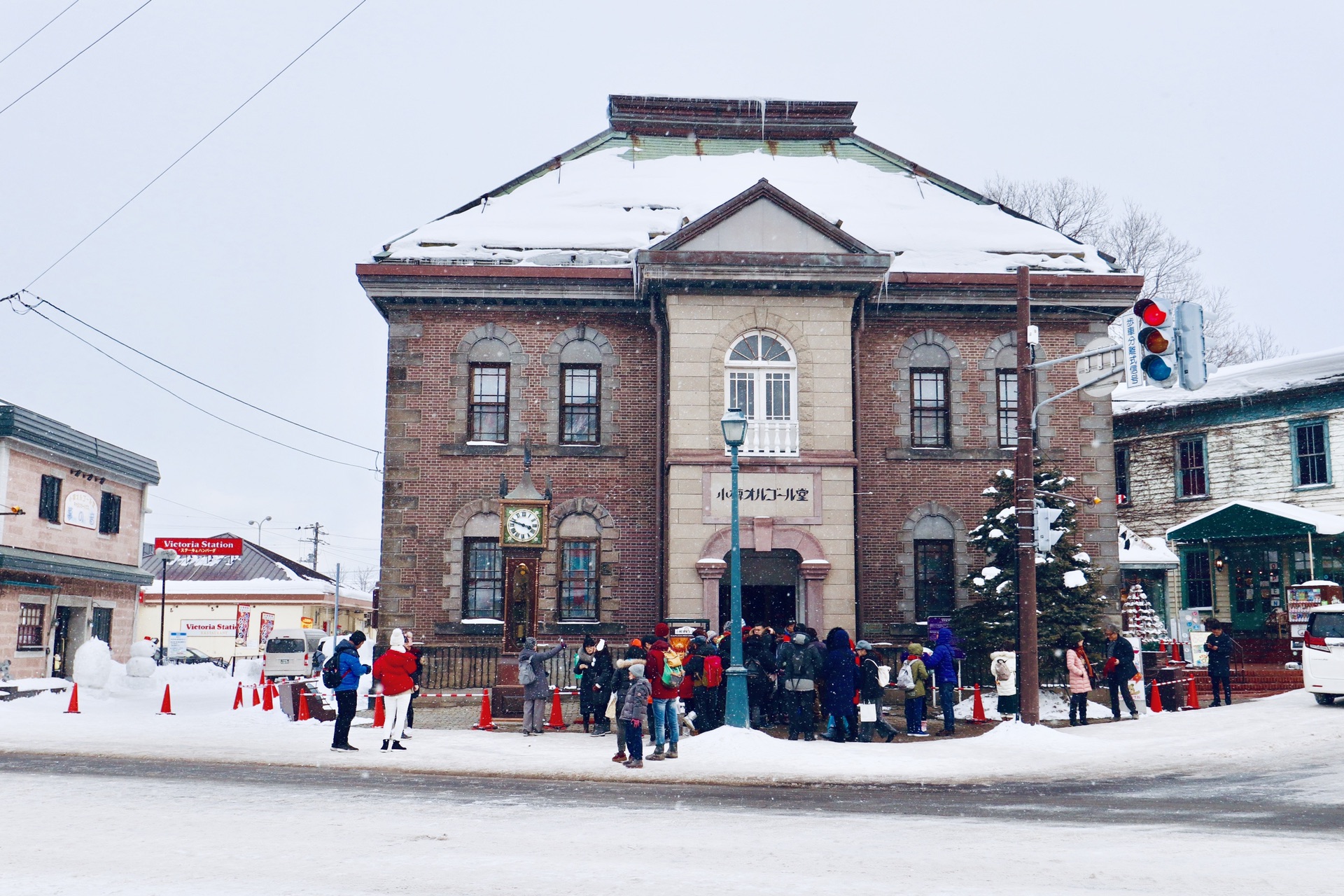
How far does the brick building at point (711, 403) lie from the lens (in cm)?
2445

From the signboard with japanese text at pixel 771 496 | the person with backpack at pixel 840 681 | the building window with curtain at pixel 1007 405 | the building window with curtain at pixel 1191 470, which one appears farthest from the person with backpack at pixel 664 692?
the building window with curtain at pixel 1191 470

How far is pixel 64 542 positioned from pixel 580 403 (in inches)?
592

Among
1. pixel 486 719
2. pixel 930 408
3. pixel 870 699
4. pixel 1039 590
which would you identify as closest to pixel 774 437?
pixel 930 408

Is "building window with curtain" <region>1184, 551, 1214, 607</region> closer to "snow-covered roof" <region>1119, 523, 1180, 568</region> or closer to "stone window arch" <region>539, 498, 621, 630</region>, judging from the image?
"snow-covered roof" <region>1119, 523, 1180, 568</region>

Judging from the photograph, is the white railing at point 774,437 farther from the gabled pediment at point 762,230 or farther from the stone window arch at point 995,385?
the stone window arch at point 995,385

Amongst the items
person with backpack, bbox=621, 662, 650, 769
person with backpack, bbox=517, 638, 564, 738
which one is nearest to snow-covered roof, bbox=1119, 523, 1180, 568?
person with backpack, bbox=517, 638, 564, 738

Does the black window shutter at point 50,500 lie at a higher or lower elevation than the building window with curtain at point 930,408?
lower

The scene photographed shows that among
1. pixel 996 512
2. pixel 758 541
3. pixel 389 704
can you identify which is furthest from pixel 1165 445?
pixel 389 704

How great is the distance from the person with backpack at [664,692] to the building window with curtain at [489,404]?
11800 millimetres

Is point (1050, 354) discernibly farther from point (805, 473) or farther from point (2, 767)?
point (2, 767)

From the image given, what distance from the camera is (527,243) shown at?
26781mm

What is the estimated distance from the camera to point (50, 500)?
30.2m

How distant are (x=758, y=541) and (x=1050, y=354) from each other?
8622mm

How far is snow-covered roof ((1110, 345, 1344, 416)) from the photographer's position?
32.9 meters
